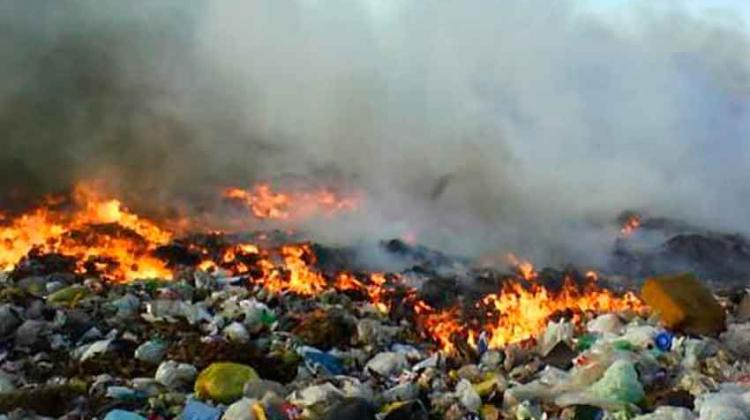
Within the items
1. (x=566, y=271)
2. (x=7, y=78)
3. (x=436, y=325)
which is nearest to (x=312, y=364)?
(x=436, y=325)

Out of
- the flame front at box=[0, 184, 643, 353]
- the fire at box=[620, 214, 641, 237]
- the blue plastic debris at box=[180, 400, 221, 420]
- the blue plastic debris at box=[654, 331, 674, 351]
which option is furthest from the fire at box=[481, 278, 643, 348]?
the blue plastic debris at box=[180, 400, 221, 420]

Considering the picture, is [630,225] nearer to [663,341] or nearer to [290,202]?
[290,202]

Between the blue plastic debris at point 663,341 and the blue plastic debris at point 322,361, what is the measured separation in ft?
5.78

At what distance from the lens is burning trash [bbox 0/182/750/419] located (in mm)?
3980

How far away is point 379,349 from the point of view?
543 centimetres

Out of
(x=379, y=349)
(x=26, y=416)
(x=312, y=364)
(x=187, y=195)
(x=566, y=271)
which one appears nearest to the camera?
(x=26, y=416)

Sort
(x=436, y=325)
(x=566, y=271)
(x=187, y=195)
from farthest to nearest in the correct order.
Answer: (x=187, y=195) < (x=566, y=271) < (x=436, y=325)

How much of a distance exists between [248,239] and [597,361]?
18.2 ft

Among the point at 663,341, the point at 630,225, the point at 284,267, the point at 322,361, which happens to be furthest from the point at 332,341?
the point at 630,225

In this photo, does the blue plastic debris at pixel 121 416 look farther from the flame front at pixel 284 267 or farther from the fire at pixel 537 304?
the fire at pixel 537 304

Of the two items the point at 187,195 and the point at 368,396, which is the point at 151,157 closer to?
the point at 187,195

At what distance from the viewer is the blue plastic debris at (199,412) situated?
385 cm

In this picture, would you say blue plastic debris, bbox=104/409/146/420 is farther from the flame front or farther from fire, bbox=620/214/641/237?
fire, bbox=620/214/641/237

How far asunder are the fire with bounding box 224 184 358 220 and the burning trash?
1534 mm
